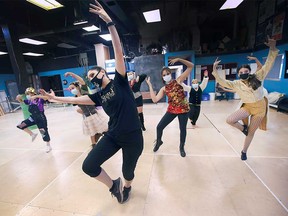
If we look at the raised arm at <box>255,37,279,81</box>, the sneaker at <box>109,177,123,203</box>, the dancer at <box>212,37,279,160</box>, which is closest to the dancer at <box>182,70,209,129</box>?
the dancer at <box>212,37,279,160</box>

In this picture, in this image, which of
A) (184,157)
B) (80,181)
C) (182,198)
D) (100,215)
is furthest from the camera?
(184,157)

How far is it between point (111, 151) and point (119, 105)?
0.50 metres

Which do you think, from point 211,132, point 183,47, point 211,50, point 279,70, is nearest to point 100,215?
point 211,132

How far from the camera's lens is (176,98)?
8.21ft

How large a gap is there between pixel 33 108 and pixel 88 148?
1.41 metres

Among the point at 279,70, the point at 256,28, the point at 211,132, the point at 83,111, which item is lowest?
the point at 211,132

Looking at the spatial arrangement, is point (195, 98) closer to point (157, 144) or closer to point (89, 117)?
point (157, 144)

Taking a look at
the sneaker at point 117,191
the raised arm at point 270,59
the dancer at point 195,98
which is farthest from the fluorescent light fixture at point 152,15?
the sneaker at point 117,191

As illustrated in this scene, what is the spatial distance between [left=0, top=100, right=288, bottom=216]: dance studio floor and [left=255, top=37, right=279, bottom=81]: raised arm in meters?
1.40

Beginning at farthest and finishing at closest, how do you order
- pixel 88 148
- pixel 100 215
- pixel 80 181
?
1. pixel 88 148
2. pixel 80 181
3. pixel 100 215

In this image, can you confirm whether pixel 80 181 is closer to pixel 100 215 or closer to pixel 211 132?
pixel 100 215

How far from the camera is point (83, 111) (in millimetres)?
3020

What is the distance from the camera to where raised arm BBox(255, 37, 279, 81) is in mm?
2107

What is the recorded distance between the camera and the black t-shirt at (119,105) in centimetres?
142
